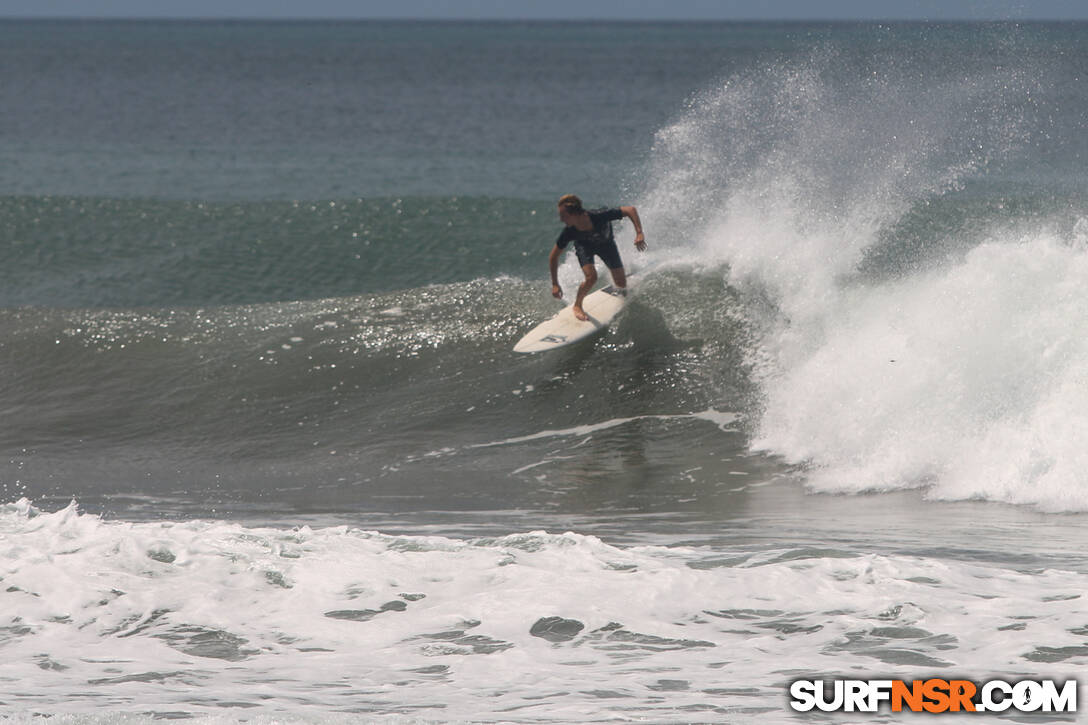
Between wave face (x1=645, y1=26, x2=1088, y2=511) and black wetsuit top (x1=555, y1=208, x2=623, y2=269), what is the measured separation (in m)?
1.56

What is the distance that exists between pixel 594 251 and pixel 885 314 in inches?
111

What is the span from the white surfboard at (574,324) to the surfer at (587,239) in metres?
0.12

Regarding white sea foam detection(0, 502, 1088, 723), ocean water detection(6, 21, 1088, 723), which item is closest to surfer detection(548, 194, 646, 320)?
ocean water detection(6, 21, 1088, 723)

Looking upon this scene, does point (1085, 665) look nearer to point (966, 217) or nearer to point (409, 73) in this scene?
point (966, 217)

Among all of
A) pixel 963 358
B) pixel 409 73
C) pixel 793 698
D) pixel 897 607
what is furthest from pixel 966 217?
pixel 409 73

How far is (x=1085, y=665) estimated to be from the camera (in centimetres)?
482

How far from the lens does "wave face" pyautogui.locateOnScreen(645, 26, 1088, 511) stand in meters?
8.32

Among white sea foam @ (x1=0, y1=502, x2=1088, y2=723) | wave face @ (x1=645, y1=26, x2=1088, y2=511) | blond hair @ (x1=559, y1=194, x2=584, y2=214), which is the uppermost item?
blond hair @ (x1=559, y1=194, x2=584, y2=214)

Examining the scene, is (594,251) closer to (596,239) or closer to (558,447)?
(596,239)

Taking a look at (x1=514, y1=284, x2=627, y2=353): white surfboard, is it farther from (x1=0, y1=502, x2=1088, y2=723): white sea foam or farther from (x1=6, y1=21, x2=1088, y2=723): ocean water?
(x1=0, y1=502, x2=1088, y2=723): white sea foam

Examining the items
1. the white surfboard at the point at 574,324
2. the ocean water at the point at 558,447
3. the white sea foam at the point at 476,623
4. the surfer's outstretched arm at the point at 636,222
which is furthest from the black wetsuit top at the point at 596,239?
the white sea foam at the point at 476,623

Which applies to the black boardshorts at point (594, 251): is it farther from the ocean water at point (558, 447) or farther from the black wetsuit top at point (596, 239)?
the ocean water at point (558, 447)

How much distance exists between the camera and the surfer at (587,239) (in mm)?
11086

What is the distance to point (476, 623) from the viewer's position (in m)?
5.55
